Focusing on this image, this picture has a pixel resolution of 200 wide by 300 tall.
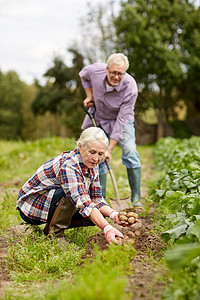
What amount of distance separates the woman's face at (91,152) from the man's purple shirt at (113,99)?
129 cm

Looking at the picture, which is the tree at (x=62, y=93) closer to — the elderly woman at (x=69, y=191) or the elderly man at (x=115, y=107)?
the elderly man at (x=115, y=107)

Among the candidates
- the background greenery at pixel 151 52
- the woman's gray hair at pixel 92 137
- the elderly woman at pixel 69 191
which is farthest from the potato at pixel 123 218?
the background greenery at pixel 151 52

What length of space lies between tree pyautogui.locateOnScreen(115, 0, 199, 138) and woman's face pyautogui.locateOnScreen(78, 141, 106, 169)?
50.3ft

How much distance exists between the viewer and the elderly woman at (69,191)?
2.33m

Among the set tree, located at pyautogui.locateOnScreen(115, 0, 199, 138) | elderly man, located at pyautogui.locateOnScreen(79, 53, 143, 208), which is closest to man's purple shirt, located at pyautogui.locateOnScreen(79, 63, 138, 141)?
elderly man, located at pyautogui.locateOnScreen(79, 53, 143, 208)

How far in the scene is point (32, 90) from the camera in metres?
35.6

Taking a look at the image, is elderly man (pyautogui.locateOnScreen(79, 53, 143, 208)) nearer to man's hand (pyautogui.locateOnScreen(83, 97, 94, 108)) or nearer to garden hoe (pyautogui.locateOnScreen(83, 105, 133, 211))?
man's hand (pyautogui.locateOnScreen(83, 97, 94, 108))

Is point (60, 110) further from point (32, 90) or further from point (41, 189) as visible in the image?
point (41, 189)

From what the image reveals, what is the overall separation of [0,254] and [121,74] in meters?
2.05

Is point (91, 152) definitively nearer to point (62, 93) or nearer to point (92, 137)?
→ point (92, 137)

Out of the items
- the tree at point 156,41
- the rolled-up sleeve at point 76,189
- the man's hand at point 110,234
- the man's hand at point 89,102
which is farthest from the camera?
the tree at point 156,41

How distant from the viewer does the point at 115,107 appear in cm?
375

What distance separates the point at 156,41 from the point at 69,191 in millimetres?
16031

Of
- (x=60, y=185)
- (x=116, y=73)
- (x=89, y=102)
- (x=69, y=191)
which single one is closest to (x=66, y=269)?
(x=69, y=191)
